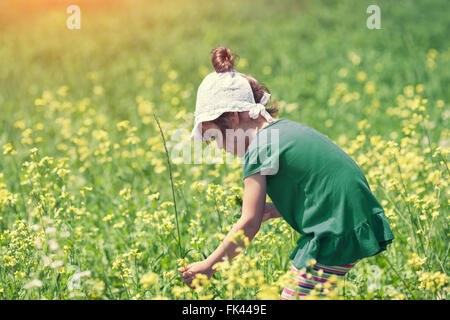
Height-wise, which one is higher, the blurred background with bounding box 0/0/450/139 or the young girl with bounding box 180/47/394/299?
the blurred background with bounding box 0/0/450/139

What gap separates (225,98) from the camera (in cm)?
224

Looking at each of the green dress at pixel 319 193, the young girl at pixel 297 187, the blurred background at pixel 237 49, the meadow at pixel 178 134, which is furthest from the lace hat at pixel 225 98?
the blurred background at pixel 237 49

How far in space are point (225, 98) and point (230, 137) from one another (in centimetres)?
19

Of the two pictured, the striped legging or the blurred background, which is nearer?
the striped legging

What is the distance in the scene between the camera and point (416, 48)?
867cm

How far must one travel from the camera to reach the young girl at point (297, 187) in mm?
2123

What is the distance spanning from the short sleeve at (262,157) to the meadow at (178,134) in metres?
0.32

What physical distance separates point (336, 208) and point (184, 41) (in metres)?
8.08

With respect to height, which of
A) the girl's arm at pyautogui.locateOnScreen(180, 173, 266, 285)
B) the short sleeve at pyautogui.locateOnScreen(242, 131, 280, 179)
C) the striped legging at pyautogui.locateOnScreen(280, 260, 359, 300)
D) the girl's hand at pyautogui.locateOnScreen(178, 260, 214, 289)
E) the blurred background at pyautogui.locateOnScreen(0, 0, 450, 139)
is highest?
the blurred background at pyautogui.locateOnScreen(0, 0, 450, 139)

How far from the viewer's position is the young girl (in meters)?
2.12

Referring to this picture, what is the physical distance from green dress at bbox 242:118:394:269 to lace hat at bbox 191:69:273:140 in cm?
13

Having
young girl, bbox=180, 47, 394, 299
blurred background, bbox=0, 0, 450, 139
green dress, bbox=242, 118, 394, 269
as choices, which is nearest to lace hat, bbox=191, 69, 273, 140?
young girl, bbox=180, 47, 394, 299

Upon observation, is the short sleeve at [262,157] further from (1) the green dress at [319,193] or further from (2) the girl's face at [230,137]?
(2) the girl's face at [230,137]

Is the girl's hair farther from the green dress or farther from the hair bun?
the green dress
